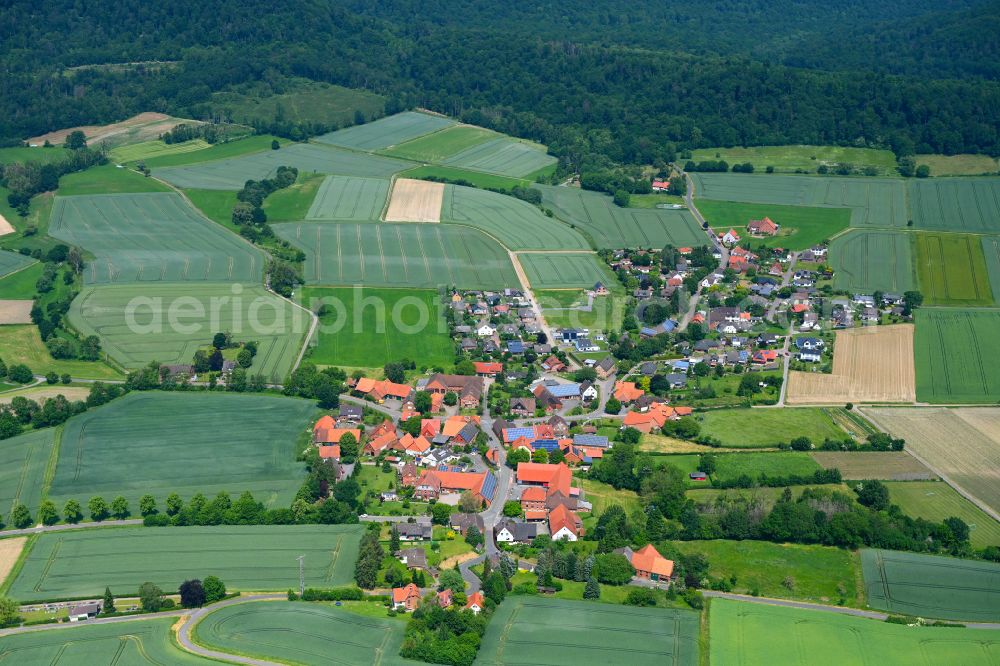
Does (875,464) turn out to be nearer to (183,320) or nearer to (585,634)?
(585,634)

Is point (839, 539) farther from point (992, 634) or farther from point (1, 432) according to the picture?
point (1, 432)

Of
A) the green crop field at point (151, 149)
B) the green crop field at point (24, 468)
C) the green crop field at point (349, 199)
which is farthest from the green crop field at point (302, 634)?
the green crop field at point (151, 149)

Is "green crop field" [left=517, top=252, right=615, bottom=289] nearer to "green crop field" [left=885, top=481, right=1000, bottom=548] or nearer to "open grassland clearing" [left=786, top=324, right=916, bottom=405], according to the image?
"open grassland clearing" [left=786, top=324, right=916, bottom=405]

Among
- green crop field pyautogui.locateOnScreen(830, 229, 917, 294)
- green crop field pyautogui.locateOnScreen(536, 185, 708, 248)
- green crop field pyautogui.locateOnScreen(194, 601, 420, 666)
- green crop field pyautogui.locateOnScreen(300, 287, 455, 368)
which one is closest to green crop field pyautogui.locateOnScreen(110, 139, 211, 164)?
green crop field pyautogui.locateOnScreen(536, 185, 708, 248)

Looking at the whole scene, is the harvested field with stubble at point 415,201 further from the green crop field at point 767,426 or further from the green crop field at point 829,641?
the green crop field at point 829,641

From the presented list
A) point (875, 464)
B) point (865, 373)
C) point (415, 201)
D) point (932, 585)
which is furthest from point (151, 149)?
point (932, 585)
